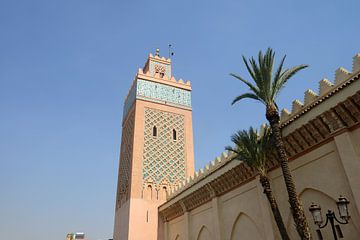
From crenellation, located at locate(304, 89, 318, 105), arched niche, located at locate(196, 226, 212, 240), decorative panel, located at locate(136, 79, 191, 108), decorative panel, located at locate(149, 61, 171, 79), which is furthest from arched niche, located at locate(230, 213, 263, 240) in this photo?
decorative panel, located at locate(149, 61, 171, 79)

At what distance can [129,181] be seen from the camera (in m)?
13.6

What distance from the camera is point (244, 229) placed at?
27.9ft

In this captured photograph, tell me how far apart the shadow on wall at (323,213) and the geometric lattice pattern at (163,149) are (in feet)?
24.9

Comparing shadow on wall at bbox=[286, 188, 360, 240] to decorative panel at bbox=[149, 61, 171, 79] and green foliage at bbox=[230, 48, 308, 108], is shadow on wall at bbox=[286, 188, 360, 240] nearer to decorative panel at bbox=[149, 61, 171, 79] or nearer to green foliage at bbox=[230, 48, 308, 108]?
green foliage at bbox=[230, 48, 308, 108]

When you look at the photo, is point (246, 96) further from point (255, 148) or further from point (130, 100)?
point (130, 100)

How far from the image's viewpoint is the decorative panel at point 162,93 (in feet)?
51.1

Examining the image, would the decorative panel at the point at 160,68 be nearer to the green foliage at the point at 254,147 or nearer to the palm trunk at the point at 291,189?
the green foliage at the point at 254,147

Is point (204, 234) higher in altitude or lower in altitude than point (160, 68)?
lower

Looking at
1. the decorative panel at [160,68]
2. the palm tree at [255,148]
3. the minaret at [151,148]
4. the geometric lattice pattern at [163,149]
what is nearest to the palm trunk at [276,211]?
the palm tree at [255,148]

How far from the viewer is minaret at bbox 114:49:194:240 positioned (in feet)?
43.1

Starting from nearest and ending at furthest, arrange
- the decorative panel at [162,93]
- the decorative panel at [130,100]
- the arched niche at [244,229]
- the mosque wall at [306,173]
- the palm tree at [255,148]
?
the mosque wall at [306,173] < the palm tree at [255,148] < the arched niche at [244,229] < the decorative panel at [162,93] < the decorative panel at [130,100]

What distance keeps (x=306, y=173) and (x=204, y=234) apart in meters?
4.87

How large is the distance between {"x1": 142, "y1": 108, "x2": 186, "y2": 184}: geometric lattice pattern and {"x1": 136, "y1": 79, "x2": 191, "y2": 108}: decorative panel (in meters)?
0.70

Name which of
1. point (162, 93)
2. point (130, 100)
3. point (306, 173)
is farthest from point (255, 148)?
point (130, 100)
